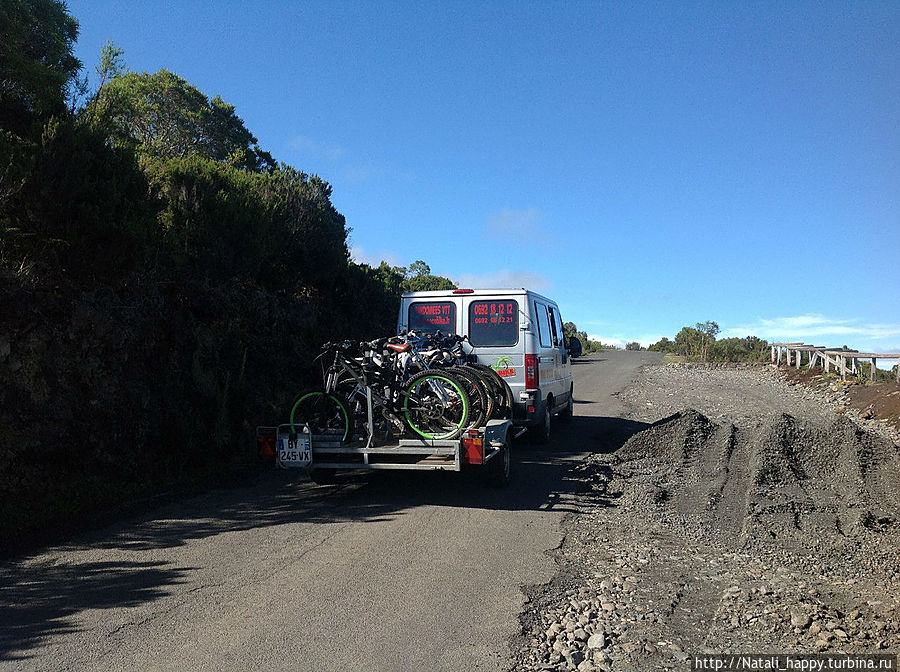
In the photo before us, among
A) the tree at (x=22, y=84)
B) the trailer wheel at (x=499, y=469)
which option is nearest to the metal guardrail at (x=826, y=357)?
the trailer wheel at (x=499, y=469)

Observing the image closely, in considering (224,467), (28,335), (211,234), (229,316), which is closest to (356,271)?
(211,234)

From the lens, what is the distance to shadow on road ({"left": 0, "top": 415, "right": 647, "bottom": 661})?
4.58m

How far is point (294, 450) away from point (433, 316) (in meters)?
3.83

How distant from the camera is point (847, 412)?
656 inches

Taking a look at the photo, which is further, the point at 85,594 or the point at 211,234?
the point at 211,234

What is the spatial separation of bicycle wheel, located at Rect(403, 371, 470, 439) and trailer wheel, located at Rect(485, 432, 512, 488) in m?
0.70

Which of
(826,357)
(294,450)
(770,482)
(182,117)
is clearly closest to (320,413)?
(294,450)

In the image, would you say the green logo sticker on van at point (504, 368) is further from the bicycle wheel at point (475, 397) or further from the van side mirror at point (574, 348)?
the van side mirror at point (574, 348)

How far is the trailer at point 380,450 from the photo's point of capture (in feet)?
22.7

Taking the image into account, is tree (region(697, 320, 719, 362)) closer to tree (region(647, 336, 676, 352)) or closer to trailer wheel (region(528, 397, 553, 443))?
tree (region(647, 336, 676, 352))

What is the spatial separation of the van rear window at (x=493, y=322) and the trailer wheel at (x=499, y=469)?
2341 mm

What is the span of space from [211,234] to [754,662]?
10547mm

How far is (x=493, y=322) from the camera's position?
10.2 metres

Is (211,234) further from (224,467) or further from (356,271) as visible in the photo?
(356,271)
